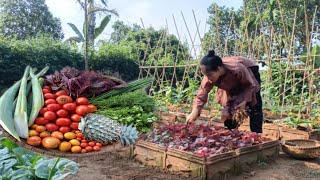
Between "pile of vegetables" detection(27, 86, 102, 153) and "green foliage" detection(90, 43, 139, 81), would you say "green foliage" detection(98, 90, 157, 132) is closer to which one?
"pile of vegetables" detection(27, 86, 102, 153)

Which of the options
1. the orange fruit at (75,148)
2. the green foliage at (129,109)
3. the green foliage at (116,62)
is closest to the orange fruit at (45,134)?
the orange fruit at (75,148)

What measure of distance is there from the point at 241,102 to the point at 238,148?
0.59 metres

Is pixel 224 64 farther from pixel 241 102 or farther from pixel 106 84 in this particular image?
pixel 106 84

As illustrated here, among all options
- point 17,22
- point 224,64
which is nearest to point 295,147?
point 224,64

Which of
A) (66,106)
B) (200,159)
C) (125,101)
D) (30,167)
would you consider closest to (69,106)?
(66,106)

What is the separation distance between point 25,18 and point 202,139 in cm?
1951

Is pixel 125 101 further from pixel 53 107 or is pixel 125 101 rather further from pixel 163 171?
pixel 163 171

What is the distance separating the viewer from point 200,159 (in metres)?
3.33

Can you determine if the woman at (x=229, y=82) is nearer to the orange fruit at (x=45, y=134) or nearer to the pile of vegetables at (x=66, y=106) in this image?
the pile of vegetables at (x=66, y=106)

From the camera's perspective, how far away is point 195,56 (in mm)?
6965

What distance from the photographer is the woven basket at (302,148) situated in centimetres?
416

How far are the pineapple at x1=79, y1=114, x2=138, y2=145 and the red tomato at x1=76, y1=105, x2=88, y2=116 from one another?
0.02m

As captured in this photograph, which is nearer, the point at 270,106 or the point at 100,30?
the point at 270,106

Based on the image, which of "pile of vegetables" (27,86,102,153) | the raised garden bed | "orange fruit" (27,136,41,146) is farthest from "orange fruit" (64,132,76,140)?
the raised garden bed
